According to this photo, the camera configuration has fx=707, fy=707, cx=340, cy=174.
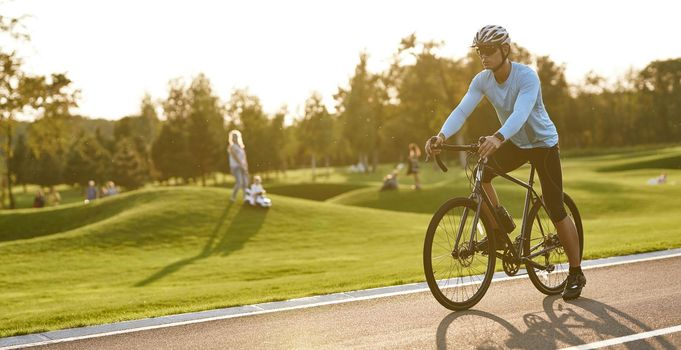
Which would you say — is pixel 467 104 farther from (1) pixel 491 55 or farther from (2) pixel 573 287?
(2) pixel 573 287

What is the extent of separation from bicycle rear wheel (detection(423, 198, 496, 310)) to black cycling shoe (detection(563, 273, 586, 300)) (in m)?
0.75

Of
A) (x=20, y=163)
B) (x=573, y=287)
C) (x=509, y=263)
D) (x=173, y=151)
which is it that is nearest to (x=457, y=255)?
(x=509, y=263)

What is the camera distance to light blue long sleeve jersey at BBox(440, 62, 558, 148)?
18.9 feet

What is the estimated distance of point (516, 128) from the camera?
18.3ft

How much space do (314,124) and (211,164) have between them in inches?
572

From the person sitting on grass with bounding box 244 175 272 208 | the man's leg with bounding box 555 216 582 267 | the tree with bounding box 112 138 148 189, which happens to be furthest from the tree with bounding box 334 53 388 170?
the man's leg with bounding box 555 216 582 267

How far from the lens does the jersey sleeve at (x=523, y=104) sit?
556 cm

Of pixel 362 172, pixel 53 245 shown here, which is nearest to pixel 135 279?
pixel 53 245

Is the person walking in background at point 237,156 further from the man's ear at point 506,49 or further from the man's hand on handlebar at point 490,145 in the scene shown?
the man's hand on handlebar at point 490,145

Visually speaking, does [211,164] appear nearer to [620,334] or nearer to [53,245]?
[53,245]

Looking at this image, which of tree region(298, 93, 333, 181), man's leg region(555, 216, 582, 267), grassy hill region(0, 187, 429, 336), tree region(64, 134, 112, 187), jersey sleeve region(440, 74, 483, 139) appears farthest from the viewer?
tree region(298, 93, 333, 181)

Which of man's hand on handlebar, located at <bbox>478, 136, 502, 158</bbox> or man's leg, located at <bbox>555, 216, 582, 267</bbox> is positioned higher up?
man's hand on handlebar, located at <bbox>478, 136, 502, 158</bbox>

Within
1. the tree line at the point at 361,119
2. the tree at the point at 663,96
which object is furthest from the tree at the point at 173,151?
the tree at the point at 663,96

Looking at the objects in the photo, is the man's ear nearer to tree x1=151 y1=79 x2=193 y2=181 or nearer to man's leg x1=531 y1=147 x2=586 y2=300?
man's leg x1=531 y1=147 x2=586 y2=300
